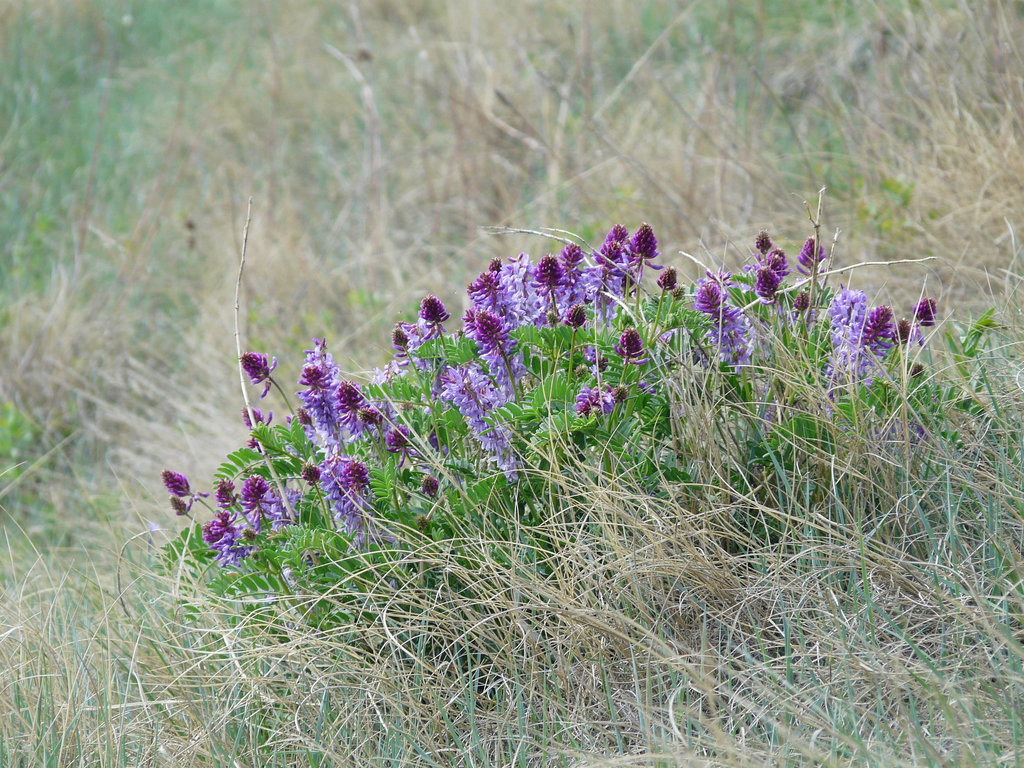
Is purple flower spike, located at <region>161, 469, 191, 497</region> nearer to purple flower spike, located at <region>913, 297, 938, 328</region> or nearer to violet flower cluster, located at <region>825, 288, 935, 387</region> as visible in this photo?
violet flower cluster, located at <region>825, 288, 935, 387</region>

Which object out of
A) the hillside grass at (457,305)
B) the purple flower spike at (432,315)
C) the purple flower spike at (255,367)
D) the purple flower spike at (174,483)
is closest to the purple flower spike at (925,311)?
the hillside grass at (457,305)

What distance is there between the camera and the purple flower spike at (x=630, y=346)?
75.2 inches

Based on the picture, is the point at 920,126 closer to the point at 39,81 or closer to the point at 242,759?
the point at 242,759

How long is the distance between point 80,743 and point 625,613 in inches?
45.8

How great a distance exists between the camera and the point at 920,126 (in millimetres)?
3924

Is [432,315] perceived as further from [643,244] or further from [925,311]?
[925,311]

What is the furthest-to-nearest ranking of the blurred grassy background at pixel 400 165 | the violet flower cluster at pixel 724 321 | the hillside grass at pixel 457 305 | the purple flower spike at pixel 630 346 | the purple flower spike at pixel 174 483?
1. the blurred grassy background at pixel 400 165
2. the purple flower spike at pixel 174 483
3. the violet flower cluster at pixel 724 321
4. the purple flower spike at pixel 630 346
5. the hillside grass at pixel 457 305

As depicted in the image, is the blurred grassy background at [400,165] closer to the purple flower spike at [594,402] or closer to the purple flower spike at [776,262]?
the purple flower spike at [776,262]

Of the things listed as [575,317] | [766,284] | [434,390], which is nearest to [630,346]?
[575,317]

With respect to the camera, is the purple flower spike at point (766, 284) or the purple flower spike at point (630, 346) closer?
the purple flower spike at point (630, 346)

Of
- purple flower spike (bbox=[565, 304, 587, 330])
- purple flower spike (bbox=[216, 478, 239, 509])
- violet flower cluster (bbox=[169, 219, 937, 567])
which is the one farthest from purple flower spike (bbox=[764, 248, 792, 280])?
purple flower spike (bbox=[216, 478, 239, 509])

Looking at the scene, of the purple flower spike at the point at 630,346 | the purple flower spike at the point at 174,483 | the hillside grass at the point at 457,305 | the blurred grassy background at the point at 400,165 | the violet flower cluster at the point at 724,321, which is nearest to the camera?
the hillside grass at the point at 457,305

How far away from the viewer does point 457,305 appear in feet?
A: 14.4

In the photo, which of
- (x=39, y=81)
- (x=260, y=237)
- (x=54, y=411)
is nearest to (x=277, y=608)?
(x=54, y=411)
